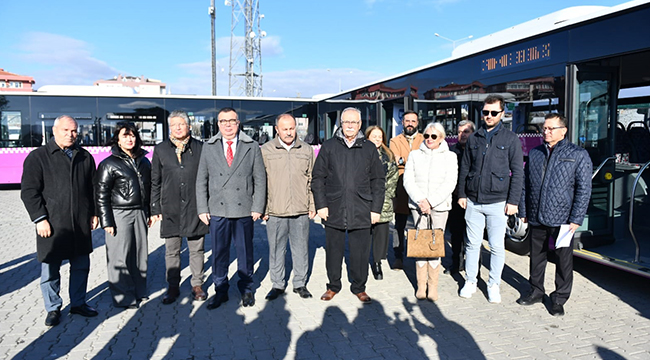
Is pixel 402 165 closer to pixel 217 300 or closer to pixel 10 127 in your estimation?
pixel 217 300

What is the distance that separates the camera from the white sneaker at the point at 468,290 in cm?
478

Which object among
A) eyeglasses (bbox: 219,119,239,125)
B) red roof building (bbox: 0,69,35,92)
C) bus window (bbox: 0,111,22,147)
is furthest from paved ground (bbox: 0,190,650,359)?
red roof building (bbox: 0,69,35,92)

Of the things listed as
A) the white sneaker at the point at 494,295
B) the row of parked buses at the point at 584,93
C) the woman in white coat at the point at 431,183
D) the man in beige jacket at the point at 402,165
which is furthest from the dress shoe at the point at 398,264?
the row of parked buses at the point at 584,93

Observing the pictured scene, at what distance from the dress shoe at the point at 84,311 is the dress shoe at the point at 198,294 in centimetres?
93

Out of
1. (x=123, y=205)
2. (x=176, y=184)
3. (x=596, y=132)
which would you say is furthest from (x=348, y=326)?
(x=596, y=132)

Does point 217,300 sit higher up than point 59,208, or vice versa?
point 59,208

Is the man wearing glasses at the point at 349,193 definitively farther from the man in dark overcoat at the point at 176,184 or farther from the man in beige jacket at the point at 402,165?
the man in dark overcoat at the point at 176,184

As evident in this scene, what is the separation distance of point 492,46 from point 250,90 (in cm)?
2509

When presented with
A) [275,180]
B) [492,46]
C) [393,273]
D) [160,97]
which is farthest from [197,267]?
[160,97]

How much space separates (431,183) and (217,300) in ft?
8.19

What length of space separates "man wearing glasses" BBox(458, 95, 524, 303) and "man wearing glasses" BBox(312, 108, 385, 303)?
3.07 ft

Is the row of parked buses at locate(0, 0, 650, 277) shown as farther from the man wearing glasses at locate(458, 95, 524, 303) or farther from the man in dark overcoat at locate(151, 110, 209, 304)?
the man in dark overcoat at locate(151, 110, 209, 304)

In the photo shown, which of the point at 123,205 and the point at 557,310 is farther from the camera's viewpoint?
the point at 123,205

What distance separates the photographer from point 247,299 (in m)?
4.61
